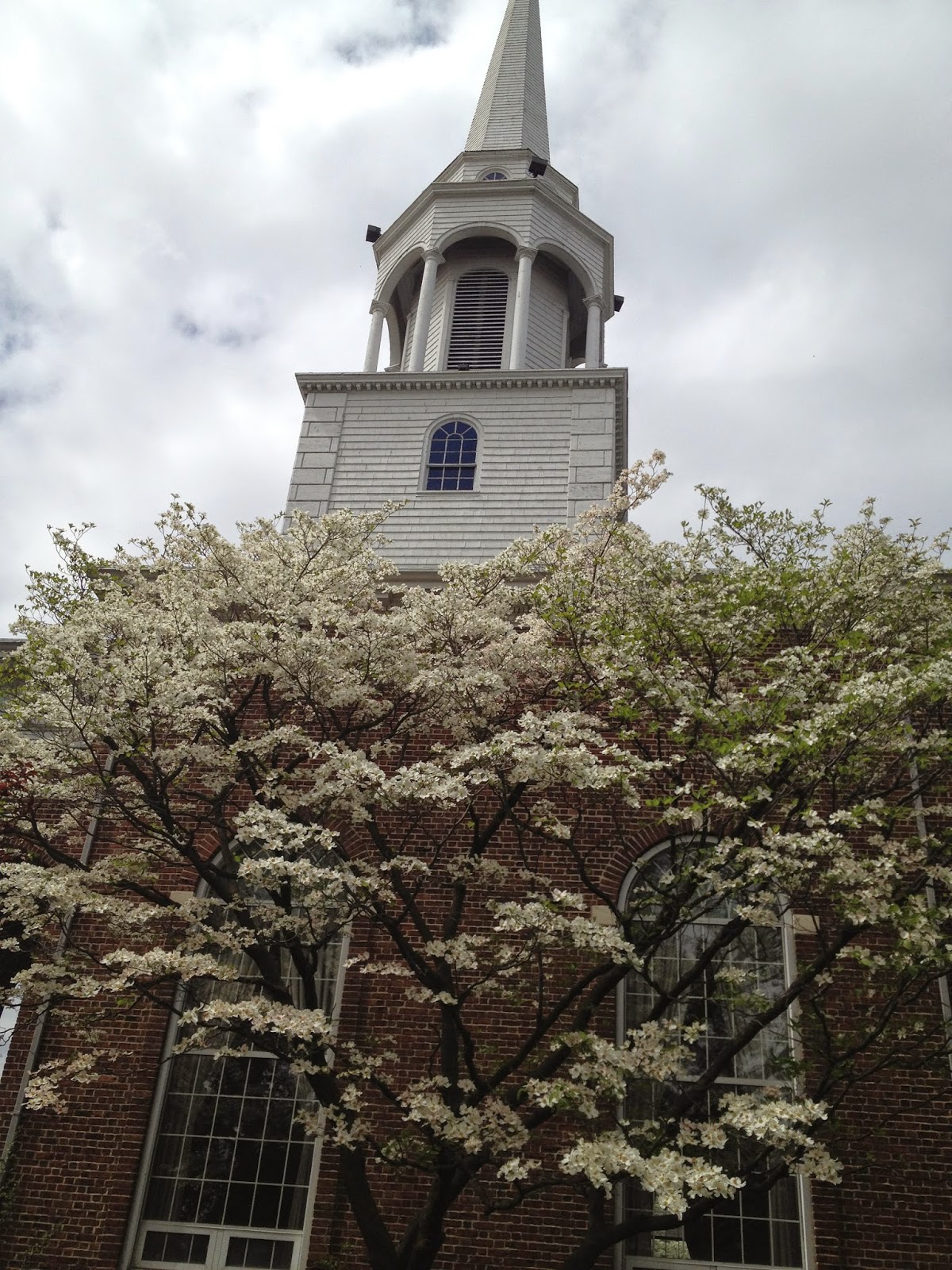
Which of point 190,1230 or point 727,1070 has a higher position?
point 727,1070

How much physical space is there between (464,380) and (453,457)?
1616 millimetres

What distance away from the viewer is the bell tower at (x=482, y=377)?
1764cm

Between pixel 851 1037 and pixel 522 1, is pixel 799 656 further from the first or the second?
pixel 522 1

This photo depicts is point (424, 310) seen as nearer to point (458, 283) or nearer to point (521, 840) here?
point (458, 283)

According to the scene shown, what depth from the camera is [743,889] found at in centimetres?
902

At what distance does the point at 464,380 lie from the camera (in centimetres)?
1895

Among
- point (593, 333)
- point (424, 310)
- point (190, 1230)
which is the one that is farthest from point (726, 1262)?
point (424, 310)

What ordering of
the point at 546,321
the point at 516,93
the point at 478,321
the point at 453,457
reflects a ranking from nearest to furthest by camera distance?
1. the point at 453,457
2. the point at 478,321
3. the point at 546,321
4. the point at 516,93

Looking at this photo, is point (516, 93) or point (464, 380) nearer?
point (464, 380)

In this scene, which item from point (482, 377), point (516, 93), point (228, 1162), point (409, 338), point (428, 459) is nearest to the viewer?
point (228, 1162)

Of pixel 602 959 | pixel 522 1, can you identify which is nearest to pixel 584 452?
pixel 602 959

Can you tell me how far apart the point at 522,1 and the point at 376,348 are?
12522mm

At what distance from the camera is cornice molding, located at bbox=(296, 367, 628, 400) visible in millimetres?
18641

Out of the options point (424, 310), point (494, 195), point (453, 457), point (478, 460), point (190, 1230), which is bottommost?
point (190, 1230)
